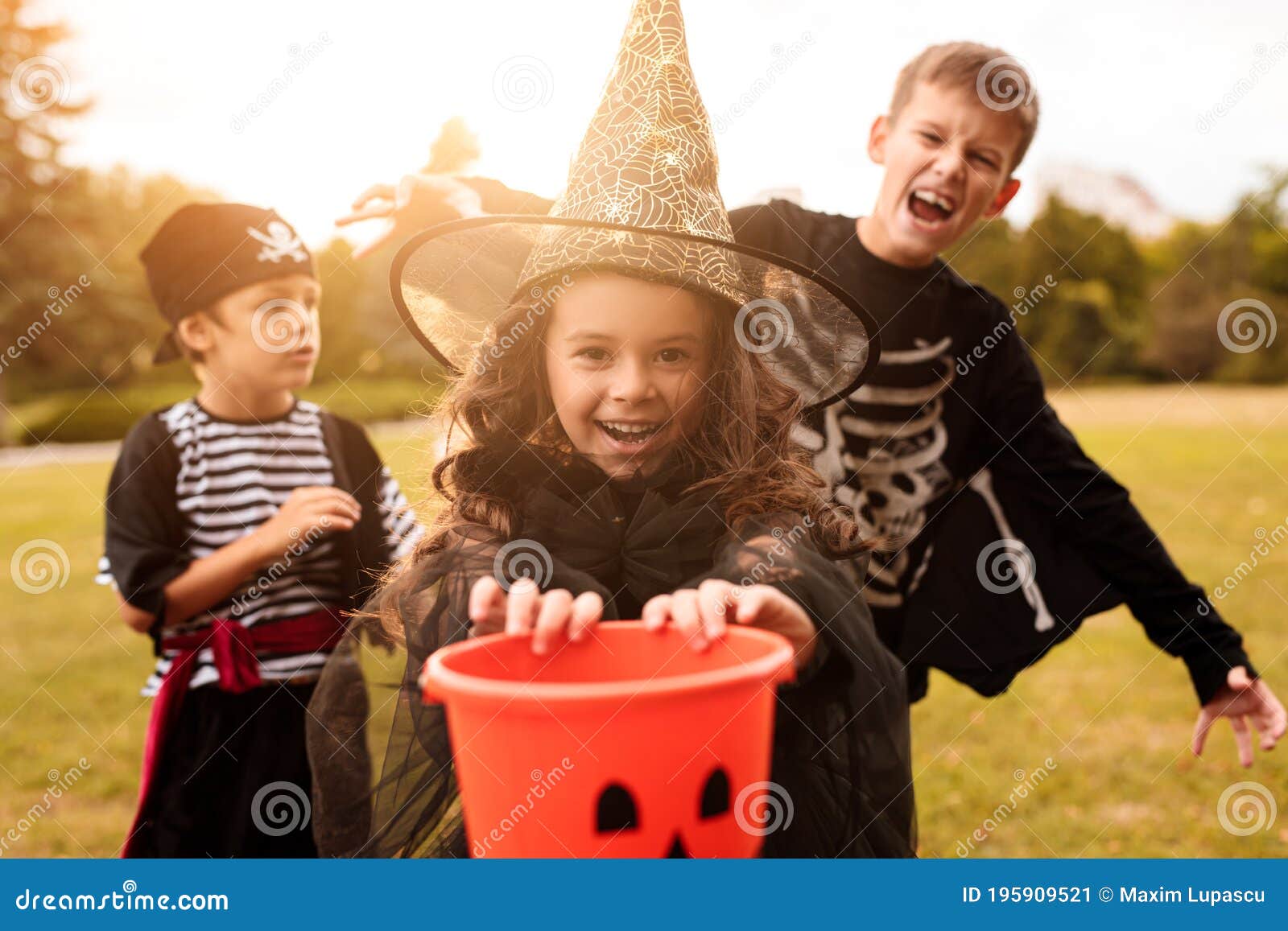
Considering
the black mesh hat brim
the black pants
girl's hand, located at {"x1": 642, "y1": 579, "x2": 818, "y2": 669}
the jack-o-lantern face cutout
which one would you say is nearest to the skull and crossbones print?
the black mesh hat brim

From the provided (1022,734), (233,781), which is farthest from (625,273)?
(1022,734)

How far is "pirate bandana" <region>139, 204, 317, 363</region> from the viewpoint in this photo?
269 centimetres

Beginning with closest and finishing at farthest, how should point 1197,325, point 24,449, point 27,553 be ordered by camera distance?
point 27,553 → point 24,449 → point 1197,325

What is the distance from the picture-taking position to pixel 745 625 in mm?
1305

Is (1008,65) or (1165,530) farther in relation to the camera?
(1165,530)

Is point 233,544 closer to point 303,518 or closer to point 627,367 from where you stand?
point 303,518

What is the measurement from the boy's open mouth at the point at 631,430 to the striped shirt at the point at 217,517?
92cm

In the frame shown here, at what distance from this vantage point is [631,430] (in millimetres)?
1820

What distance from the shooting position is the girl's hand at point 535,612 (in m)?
1.25

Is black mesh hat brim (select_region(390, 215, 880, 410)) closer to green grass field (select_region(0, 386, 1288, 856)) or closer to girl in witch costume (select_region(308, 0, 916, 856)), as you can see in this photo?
girl in witch costume (select_region(308, 0, 916, 856))

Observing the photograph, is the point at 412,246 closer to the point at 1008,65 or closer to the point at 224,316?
the point at 224,316

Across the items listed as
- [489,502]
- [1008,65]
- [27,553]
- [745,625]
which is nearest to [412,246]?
[489,502]

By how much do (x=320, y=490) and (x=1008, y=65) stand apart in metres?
2.03

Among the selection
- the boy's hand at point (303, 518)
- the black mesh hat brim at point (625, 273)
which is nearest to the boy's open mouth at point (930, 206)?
the black mesh hat brim at point (625, 273)
